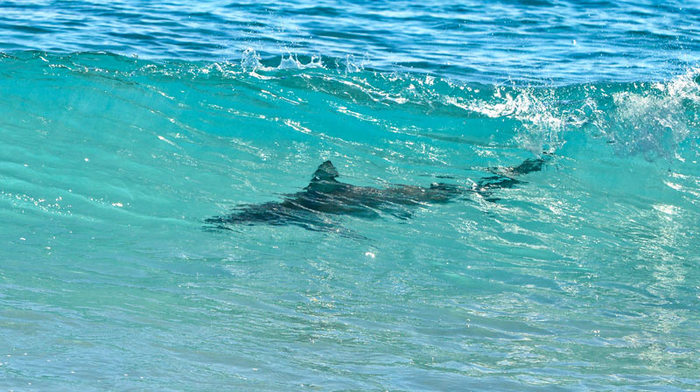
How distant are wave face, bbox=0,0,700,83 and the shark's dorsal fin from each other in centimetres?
465

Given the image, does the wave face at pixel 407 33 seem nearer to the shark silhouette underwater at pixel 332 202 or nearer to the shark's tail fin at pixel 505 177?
the shark's tail fin at pixel 505 177

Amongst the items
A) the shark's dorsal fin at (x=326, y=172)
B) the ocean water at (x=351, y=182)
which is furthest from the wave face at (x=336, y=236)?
the shark's dorsal fin at (x=326, y=172)

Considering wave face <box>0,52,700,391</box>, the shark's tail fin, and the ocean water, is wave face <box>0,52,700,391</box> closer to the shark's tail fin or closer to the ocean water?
the ocean water

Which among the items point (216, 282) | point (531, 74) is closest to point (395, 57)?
point (531, 74)

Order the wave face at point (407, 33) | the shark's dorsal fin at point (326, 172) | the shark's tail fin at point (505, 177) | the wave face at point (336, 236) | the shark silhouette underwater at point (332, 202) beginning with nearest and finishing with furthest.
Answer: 1. the wave face at point (336, 236)
2. the shark silhouette underwater at point (332, 202)
3. the shark's dorsal fin at point (326, 172)
4. the shark's tail fin at point (505, 177)
5. the wave face at point (407, 33)

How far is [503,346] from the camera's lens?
5.08 metres

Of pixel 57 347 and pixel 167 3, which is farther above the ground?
pixel 167 3

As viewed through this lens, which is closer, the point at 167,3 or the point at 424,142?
the point at 424,142

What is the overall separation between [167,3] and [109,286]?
13.1 m

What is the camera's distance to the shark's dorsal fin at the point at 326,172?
839 centimetres

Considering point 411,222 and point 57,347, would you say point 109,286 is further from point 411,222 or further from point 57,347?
point 411,222

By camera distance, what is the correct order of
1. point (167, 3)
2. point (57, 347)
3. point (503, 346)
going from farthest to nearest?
point (167, 3) → point (503, 346) → point (57, 347)

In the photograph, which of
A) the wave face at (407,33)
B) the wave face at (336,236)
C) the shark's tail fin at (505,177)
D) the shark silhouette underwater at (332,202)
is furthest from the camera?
the wave face at (407,33)

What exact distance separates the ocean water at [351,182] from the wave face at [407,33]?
90 mm
